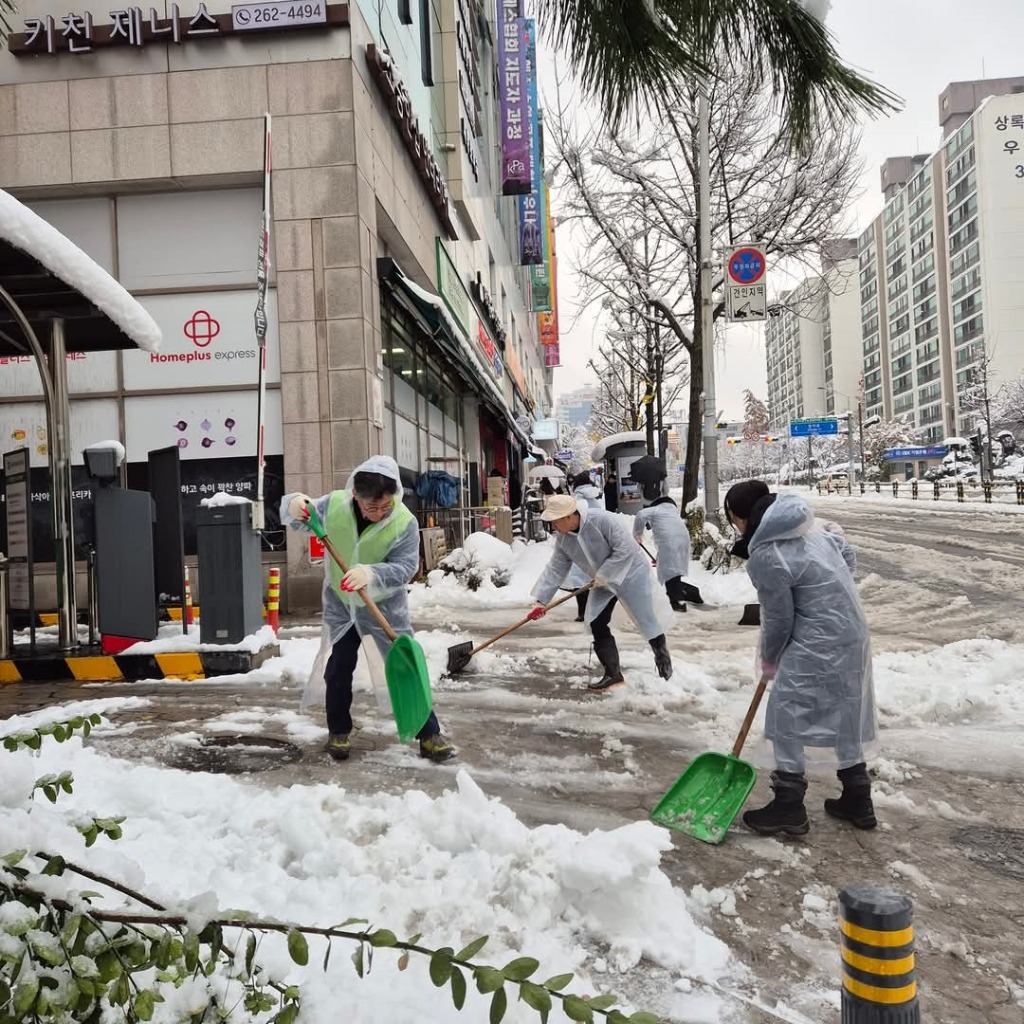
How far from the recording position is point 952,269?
8981cm

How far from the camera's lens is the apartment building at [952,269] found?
268 ft

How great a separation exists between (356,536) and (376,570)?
10.6 inches

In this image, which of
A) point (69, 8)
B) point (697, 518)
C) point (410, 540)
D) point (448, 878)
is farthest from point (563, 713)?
point (69, 8)

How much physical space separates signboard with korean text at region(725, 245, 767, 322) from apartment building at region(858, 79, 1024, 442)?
65.8 m

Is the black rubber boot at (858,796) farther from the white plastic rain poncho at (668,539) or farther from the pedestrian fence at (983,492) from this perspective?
the pedestrian fence at (983,492)

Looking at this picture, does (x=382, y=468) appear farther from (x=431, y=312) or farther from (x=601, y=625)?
(x=431, y=312)

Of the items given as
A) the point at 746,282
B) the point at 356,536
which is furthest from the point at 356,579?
the point at 746,282

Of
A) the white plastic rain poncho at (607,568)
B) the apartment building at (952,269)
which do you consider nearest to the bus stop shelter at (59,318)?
the white plastic rain poncho at (607,568)

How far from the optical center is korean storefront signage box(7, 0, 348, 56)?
10875 millimetres

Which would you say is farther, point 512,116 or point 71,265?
point 512,116

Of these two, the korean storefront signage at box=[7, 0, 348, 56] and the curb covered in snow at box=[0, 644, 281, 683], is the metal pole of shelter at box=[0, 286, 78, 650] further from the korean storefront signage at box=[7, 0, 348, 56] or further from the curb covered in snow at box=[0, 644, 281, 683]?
the korean storefront signage at box=[7, 0, 348, 56]

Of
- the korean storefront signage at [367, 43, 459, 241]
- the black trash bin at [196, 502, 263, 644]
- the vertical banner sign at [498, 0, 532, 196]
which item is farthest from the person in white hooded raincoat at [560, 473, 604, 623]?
the vertical banner sign at [498, 0, 532, 196]

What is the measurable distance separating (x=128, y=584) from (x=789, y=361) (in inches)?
5805

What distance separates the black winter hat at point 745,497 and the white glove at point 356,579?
74.0 inches
